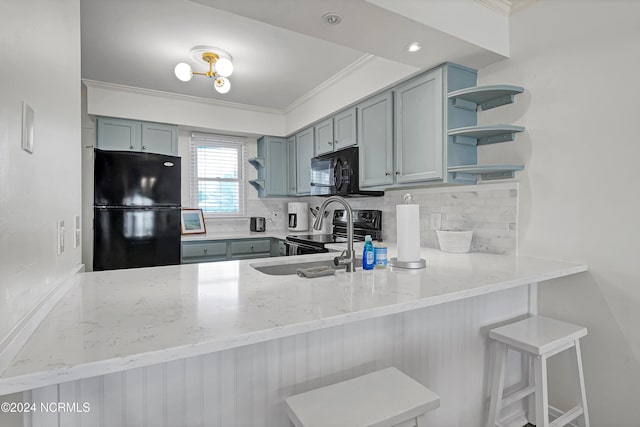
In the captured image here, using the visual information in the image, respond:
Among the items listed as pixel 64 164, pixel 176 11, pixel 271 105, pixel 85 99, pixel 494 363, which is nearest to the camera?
pixel 64 164

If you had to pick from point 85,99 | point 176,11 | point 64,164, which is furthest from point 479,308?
point 85,99

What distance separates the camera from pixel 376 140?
273cm

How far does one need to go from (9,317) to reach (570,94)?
8.12ft

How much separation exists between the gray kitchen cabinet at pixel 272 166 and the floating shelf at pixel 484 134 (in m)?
2.61

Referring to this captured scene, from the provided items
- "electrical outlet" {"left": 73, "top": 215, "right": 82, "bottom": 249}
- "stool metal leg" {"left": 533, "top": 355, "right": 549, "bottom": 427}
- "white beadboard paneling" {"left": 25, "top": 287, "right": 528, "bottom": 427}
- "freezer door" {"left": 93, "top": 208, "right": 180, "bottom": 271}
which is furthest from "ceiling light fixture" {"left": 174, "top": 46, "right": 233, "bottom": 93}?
"stool metal leg" {"left": 533, "top": 355, "right": 549, "bottom": 427}

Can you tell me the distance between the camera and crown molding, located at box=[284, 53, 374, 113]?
273 cm

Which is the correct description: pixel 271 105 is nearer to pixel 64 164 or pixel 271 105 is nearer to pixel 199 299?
pixel 64 164

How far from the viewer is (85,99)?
3.38 meters

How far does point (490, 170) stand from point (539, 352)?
3.42 feet

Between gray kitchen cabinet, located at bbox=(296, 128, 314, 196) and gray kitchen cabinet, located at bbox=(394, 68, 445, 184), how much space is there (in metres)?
1.46

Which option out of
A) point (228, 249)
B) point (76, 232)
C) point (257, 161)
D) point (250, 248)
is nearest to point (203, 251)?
point (228, 249)

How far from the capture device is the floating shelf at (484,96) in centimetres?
193

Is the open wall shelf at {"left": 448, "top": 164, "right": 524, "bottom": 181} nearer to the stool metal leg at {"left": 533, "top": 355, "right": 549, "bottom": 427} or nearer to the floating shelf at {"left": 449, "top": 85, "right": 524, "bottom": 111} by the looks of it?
the floating shelf at {"left": 449, "top": 85, "right": 524, "bottom": 111}

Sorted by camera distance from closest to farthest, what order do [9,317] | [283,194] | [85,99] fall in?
[9,317]
[85,99]
[283,194]
